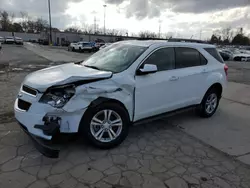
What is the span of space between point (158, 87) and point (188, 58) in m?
1.15

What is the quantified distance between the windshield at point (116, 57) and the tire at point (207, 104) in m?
2.03

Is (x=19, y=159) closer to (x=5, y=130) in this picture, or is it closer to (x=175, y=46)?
(x=5, y=130)

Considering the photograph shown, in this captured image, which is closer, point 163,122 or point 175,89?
point 175,89

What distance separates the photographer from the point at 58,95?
3.03 m

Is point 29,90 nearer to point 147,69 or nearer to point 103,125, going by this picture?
point 103,125

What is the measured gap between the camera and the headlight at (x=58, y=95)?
9.78 ft

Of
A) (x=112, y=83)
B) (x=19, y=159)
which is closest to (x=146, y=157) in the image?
(x=112, y=83)

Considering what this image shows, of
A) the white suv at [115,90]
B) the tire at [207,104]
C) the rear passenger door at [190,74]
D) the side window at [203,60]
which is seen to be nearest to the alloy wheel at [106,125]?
the white suv at [115,90]

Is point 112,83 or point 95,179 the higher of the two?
point 112,83

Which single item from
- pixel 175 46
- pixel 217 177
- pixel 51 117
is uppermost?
pixel 175 46

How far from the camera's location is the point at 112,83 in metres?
3.33

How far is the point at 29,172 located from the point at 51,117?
0.76 meters

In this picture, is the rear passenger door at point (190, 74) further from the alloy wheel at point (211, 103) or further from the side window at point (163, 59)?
the alloy wheel at point (211, 103)

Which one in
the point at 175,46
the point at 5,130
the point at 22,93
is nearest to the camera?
the point at 22,93
